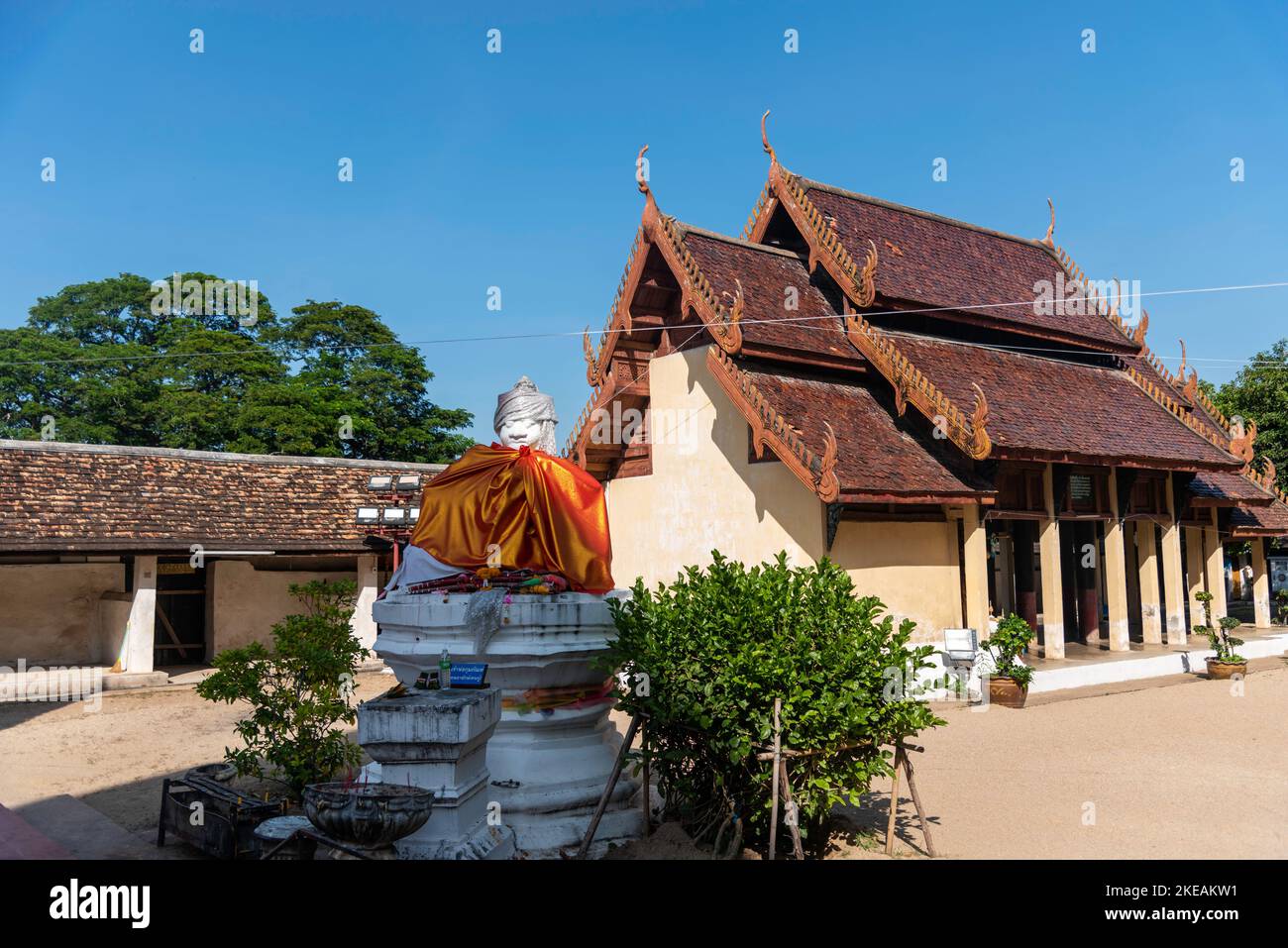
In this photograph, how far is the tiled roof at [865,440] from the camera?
1220 centimetres

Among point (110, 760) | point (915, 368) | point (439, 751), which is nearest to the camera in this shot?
point (439, 751)

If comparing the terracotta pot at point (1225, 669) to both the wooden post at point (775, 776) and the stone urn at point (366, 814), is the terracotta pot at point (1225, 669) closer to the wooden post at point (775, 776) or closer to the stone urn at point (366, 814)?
the wooden post at point (775, 776)

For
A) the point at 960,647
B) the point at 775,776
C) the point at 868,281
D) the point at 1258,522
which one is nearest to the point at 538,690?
the point at 775,776

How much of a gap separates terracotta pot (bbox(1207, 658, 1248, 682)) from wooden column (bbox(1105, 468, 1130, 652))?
1322mm

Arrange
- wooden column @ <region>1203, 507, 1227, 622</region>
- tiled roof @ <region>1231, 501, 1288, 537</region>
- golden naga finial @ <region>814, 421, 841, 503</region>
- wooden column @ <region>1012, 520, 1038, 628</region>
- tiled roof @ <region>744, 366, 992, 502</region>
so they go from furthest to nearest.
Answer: tiled roof @ <region>1231, 501, 1288, 537</region>
wooden column @ <region>1203, 507, 1227, 622</region>
wooden column @ <region>1012, 520, 1038, 628</region>
tiled roof @ <region>744, 366, 992, 502</region>
golden naga finial @ <region>814, 421, 841, 503</region>

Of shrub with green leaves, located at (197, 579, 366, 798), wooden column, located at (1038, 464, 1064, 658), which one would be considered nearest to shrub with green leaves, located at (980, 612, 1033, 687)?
wooden column, located at (1038, 464, 1064, 658)

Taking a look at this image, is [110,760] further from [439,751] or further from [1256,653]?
[1256,653]

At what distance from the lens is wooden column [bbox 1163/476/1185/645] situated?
17422 millimetres

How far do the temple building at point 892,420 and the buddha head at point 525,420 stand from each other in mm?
4495

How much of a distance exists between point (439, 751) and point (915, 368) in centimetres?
1055

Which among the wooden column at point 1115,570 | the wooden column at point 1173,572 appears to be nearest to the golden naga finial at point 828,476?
the wooden column at point 1115,570

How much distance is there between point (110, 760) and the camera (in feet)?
35.3

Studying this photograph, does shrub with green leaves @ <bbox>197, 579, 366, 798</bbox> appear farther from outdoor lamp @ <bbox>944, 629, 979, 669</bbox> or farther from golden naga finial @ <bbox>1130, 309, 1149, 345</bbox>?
golden naga finial @ <bbox>1130, 309, 1149, 345</bbox>
